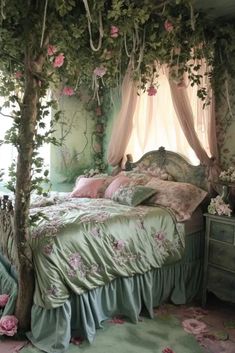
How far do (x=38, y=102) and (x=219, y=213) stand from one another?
1677 mm

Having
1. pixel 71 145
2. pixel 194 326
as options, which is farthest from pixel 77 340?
pixel 71 145

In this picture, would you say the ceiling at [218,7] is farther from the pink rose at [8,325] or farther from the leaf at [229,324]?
the pink rose at [8,325]

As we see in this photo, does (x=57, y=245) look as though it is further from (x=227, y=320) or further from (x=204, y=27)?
(x=204, y=27)

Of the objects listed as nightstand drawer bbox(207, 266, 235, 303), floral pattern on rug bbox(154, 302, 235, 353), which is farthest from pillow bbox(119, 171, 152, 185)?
floral pattern on rug bbox(154, 302, 235, 353)

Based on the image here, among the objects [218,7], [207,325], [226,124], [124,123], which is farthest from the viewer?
[124,123]

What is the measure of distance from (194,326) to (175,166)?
61.4 inches

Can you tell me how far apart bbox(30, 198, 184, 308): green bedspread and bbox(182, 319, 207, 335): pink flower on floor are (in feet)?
1.59

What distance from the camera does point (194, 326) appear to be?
2635mm

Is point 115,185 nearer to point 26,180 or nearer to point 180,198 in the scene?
point 180,198

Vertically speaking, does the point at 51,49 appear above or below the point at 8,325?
above

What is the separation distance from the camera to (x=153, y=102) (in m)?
3.82

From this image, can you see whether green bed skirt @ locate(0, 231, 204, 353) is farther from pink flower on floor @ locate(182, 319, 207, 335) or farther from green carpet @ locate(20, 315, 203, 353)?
pink flower on floor @ locate(182, 319, 207, 335)

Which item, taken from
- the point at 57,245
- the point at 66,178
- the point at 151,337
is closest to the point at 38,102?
the point at 57,245

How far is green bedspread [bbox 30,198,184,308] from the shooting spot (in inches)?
89.2
